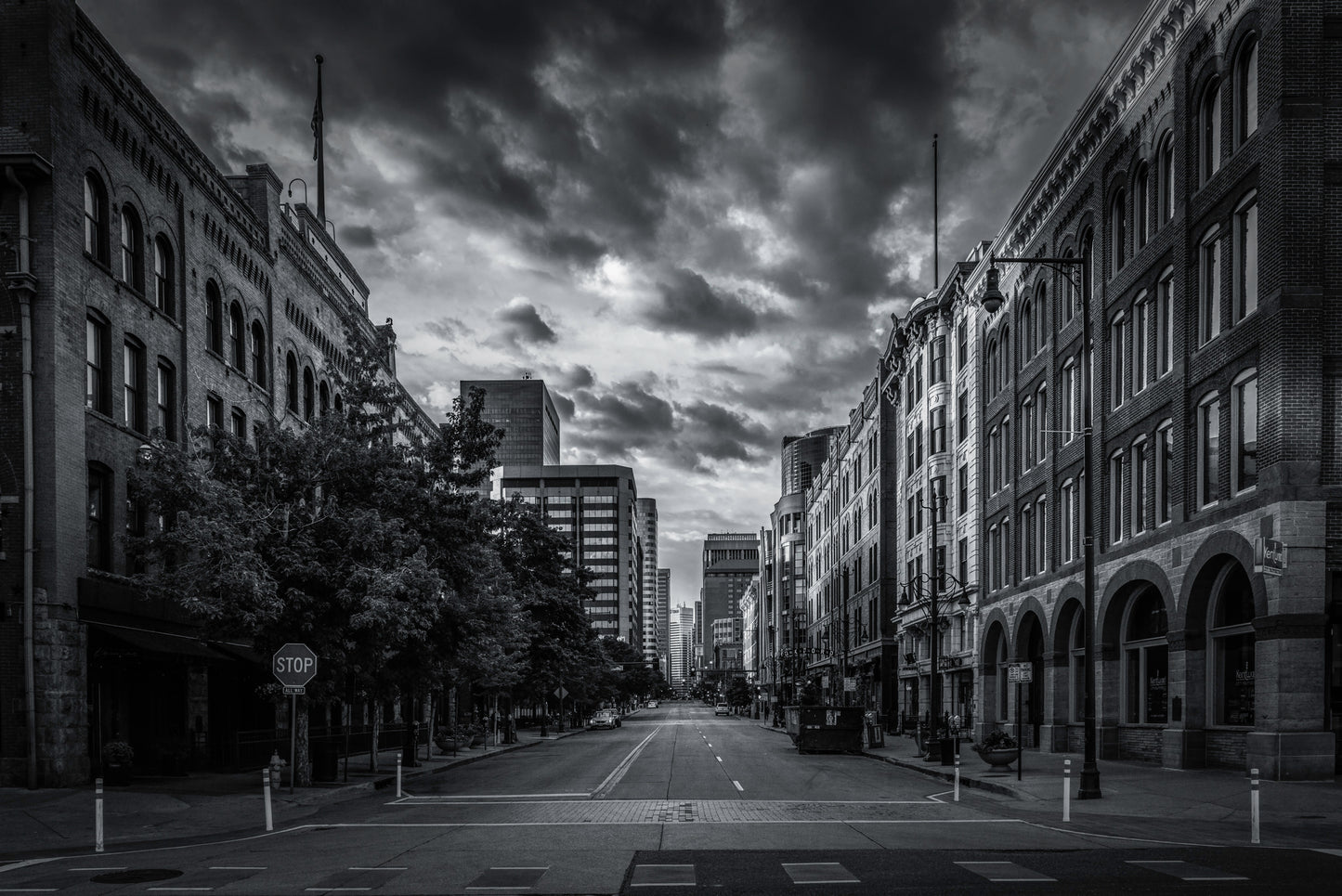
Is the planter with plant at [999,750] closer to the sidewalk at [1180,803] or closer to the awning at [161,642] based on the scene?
the sidewalk at [1180,803]

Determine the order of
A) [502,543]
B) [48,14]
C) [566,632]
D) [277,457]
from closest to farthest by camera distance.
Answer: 1. [48,14]
2. [277,457]
3. [502,543]
4. [566,632]

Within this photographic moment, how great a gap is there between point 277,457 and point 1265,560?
67.3 feet

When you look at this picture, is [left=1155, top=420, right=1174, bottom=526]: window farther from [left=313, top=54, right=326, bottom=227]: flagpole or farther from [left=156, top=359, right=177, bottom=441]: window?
[left=313, top=54, right=326, bottom=227]: flagpole

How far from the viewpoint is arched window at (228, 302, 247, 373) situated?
3694cm

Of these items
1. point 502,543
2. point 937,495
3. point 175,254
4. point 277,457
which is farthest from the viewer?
point 937,495

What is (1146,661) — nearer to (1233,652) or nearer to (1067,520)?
(1233,652)

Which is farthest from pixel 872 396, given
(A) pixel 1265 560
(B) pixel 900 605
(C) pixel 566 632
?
(A) pixel 1265 560

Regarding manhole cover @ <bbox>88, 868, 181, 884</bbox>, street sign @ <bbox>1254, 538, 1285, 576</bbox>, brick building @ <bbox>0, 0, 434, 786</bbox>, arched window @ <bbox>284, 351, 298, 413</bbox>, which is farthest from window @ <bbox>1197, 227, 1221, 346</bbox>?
arched window @ <bbox>284, 351, 298, 413</bbox>

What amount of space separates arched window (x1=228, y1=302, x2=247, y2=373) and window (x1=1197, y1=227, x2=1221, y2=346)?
88.0ft

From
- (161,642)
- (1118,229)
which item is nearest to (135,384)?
(161,642)

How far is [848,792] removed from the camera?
25.7 m

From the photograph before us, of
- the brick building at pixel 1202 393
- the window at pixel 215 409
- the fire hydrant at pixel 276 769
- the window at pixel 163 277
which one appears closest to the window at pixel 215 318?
the window at pixel 215 409

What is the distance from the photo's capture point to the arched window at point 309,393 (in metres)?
44.6

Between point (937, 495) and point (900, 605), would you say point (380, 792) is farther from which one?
point (900, 605)
